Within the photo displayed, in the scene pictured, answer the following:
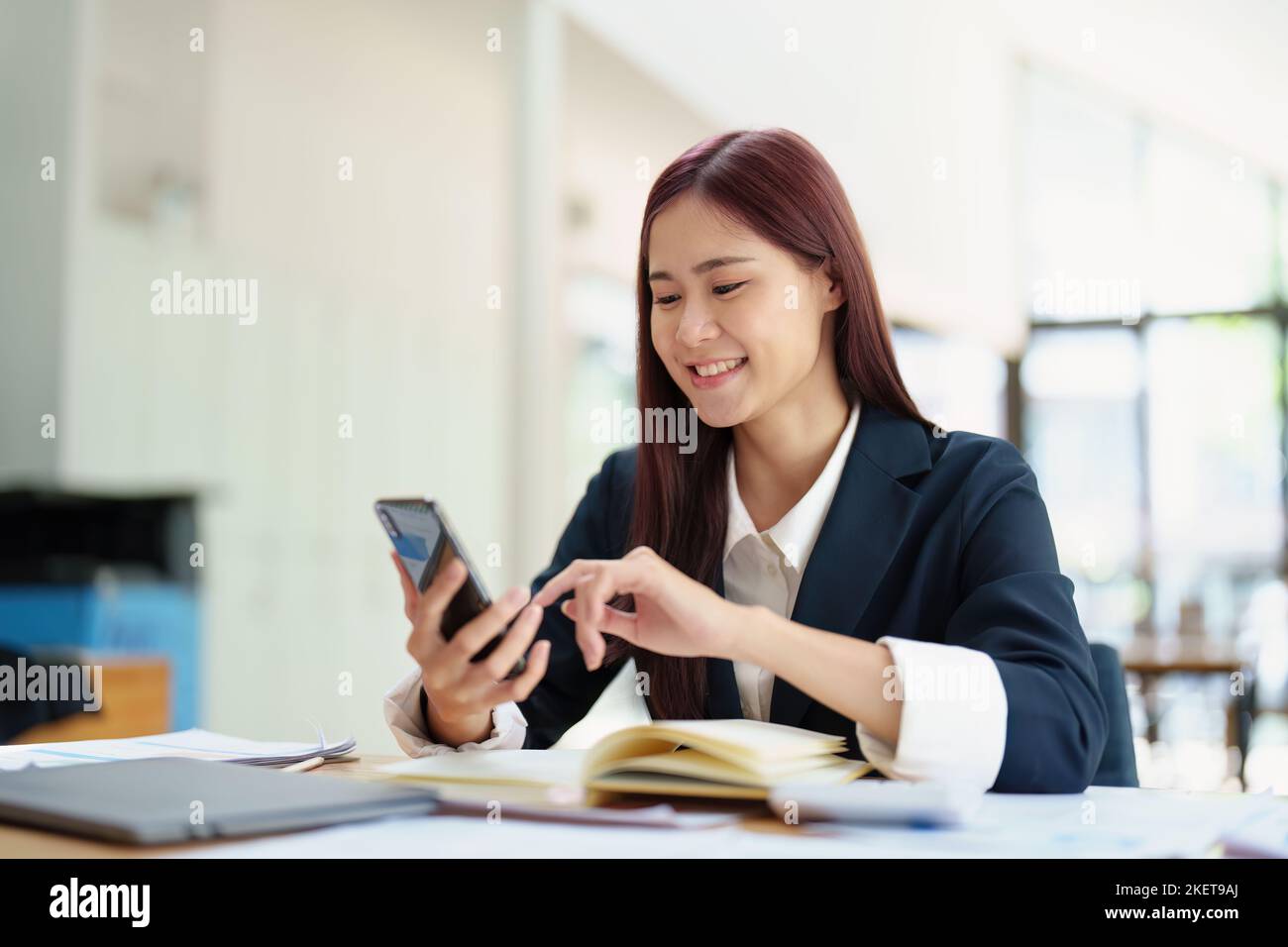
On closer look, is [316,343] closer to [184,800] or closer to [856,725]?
[856,725]

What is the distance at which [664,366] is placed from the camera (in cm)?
163

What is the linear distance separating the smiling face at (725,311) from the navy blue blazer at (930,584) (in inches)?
5.2

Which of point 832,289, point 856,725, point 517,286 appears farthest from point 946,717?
point 517,286

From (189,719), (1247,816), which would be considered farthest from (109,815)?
(189,719)

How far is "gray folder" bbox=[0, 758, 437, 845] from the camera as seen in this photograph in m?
0.75

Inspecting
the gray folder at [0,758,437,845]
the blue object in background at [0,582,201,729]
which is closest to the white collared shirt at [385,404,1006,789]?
the gray folder at [0,758,437,845]

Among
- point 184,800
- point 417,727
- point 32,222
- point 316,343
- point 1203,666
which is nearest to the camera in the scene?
point 184,800

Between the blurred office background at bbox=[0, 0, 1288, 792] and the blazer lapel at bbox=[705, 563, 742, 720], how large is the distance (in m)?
1.15

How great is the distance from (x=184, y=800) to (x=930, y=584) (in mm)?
823

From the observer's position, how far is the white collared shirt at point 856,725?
39.5 inches

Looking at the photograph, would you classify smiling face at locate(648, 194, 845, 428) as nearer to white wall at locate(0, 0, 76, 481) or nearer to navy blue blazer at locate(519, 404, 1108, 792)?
navy blue blazer at locate(519, 404, 1108, 792)

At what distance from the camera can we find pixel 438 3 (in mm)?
5234

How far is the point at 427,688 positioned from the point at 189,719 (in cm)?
340
